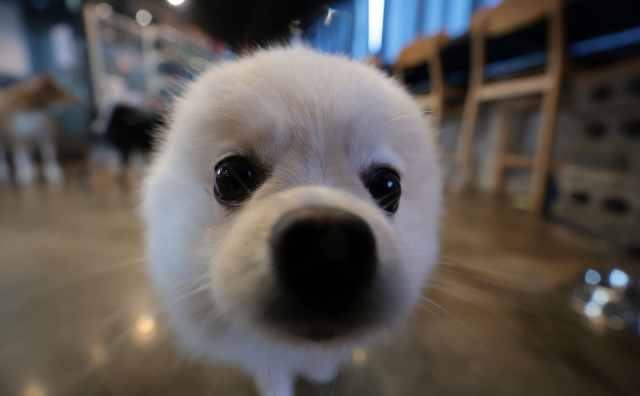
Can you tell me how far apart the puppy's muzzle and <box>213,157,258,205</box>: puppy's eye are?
176mm

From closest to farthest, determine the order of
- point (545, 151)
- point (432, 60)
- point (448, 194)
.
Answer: point (545, 151) → point (432, 60) → point (448, 194)

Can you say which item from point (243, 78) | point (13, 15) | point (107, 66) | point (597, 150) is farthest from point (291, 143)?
point (107, 66)

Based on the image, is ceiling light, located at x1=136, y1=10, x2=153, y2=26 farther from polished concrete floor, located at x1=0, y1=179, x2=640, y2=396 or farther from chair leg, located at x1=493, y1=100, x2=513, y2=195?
chair leg, located at x1=493, y1=100, x2=513, y2=195

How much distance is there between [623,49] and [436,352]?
2.38m

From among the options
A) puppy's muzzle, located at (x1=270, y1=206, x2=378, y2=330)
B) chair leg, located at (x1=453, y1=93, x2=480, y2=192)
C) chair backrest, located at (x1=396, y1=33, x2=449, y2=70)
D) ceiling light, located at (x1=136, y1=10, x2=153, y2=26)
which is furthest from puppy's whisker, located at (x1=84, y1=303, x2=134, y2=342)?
chair leg, located at (x1=453, y1=93, x2=480, y2=192)

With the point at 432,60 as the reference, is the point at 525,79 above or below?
below

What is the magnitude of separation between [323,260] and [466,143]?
2.67 metres

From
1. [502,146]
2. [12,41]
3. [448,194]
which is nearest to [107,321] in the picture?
[12,41]

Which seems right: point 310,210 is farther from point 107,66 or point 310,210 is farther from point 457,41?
point 107,66

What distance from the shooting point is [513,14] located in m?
1.75

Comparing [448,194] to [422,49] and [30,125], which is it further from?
[30,125]

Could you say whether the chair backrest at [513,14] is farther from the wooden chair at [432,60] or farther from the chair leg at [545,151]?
the chair leg at [545,151]

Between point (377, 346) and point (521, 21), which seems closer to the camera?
point (377, 346)

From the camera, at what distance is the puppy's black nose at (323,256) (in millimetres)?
299
